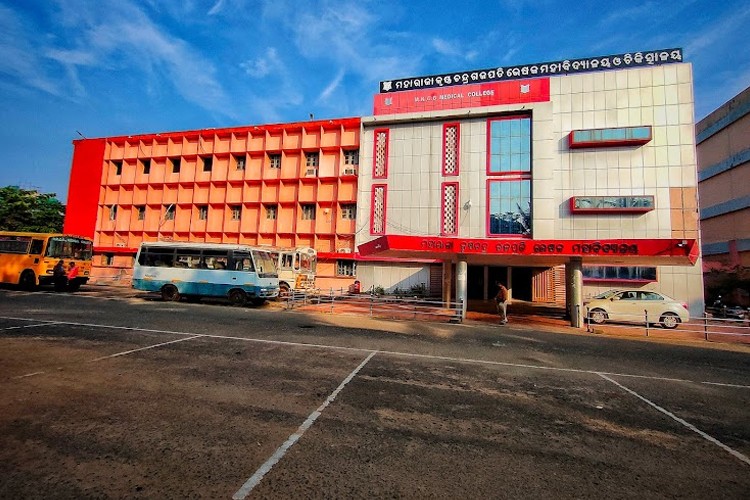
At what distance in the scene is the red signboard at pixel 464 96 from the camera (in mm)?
24469

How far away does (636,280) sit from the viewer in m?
22.3

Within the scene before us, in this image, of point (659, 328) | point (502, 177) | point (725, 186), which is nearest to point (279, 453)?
point (659, 328)

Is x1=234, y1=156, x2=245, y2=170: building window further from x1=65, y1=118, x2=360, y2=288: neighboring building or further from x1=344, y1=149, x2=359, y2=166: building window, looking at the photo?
x1=344, y1=149, x2=359, y2=166: building window

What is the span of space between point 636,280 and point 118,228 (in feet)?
141

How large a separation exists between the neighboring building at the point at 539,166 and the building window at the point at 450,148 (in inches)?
3.0

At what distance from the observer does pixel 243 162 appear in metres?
30.8

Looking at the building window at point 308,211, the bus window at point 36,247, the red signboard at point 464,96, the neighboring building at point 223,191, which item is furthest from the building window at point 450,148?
the bus window at point 36,247

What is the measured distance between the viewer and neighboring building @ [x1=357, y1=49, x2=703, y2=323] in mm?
21672

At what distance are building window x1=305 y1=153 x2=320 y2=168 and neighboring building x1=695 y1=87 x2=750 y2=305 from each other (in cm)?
3153

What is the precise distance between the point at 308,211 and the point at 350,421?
2541cm

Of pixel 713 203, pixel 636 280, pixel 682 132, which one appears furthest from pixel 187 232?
pixel 713 203

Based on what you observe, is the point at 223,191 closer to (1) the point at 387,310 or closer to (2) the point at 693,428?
(1) the point at 387,310

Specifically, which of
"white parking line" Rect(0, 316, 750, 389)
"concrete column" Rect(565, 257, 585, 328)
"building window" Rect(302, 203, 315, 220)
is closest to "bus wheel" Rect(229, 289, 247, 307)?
"white parking line" Rect(0, 316, 750, 389)

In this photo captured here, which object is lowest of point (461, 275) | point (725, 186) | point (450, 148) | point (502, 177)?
point (461, 275)
